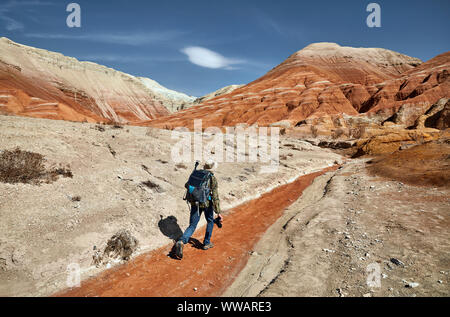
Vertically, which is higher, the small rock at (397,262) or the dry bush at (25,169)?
the dry bush at (25,169)

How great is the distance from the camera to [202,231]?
7348 millimetres

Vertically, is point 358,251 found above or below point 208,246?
above

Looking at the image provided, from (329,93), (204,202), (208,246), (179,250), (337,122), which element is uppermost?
(329,93)

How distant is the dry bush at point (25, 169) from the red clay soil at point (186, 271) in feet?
13.1

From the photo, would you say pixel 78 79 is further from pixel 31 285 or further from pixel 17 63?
pixel 31 285

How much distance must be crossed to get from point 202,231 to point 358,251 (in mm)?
4341

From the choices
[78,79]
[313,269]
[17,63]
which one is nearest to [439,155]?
[313,269]

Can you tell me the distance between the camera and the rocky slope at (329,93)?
6006 centimetres

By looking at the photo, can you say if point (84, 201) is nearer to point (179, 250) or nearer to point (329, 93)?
point (179, 250)

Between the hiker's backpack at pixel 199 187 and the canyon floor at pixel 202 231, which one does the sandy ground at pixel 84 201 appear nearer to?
the canyon floor at pixel 202 231

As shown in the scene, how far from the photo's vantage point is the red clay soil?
4367 millimetres
